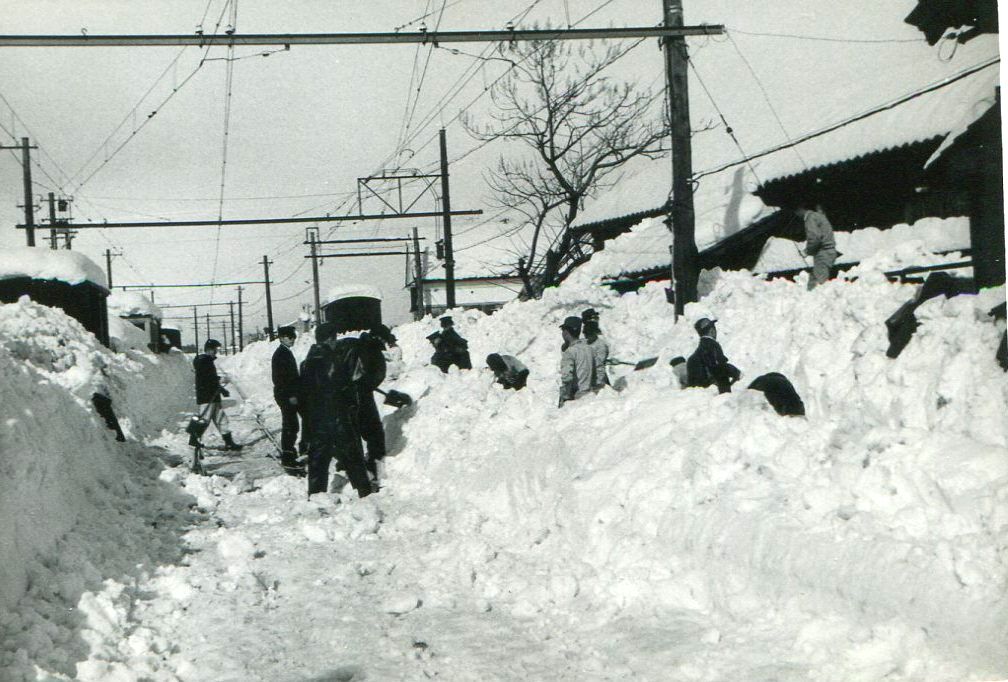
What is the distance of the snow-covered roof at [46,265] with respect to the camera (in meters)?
14.8

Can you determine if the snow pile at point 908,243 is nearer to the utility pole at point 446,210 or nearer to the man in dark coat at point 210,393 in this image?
the man in dark coat at point 210,393

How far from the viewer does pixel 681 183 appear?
12781mm

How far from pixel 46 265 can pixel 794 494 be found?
1483cm

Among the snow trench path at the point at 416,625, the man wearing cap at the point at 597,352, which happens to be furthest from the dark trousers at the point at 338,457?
the man wearing cap at the point at 597,352

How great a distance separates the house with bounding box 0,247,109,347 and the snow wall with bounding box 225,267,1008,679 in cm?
995

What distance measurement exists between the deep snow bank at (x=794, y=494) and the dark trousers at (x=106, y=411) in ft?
13.6

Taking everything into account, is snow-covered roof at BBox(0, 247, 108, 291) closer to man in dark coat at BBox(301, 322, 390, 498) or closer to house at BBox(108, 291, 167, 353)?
man in dark coat at BBox(301, 322, 390, 498)

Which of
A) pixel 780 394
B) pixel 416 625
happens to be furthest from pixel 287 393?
pixel 780 394

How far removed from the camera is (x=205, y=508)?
7828mm

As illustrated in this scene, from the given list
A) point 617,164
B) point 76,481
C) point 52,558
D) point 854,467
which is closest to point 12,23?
point 76,481

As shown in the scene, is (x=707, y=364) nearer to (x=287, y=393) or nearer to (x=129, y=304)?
(x=287, y=393)

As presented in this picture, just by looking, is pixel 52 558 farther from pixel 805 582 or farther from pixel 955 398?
pixel 955 398

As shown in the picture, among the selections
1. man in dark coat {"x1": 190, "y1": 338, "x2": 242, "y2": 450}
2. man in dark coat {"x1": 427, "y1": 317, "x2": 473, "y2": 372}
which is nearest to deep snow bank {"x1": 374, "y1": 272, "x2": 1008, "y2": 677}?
man in dark coat {"x1": 190, "y1": 338, "x2": 242, "y2": 450}

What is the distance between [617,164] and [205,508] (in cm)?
1854
